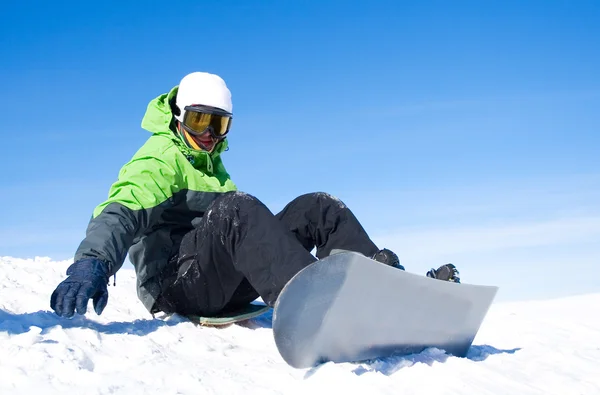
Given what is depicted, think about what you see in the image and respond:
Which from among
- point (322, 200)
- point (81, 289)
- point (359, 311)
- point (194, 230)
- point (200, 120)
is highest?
point (200, 120)

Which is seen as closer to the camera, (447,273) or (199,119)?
(447,273)

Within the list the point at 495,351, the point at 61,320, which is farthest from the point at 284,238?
the point at 495,351

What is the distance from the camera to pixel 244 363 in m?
2.78

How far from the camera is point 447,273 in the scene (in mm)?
3049

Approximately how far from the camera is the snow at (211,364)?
2.30 meters

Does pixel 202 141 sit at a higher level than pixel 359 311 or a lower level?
higher

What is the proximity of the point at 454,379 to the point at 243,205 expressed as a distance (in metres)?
1.23

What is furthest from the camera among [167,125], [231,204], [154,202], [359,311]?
[167,125]

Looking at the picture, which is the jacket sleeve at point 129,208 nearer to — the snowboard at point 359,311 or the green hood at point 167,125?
the green hood at point 167,125

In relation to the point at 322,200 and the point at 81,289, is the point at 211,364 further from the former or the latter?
the point at 322,200

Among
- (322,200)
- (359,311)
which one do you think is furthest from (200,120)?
(359,311)

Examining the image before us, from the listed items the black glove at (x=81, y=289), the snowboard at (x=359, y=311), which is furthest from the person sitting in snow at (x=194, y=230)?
the snowboard at (x=359, y=311)

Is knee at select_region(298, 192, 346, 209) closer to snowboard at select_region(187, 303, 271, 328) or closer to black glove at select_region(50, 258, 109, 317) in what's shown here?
snowboard at select_region(187, 303, 271, 328)

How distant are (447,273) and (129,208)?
1621 mm
